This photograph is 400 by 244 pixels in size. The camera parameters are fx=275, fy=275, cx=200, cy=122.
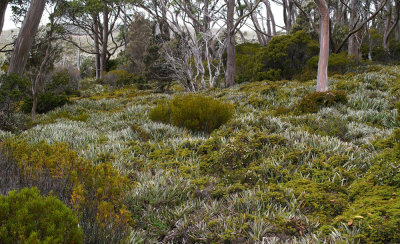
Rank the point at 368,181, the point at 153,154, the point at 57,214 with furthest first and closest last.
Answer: the point at 153,154 → the point at 368,181 → the point at 57,214

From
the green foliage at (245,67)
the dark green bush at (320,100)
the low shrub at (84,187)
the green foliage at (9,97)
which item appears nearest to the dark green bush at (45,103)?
the green foliage at (9,97)

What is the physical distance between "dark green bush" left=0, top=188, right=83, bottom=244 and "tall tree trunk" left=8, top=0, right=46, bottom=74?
335 inches

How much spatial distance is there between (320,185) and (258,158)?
1153mm

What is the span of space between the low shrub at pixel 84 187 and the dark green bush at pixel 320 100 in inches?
229

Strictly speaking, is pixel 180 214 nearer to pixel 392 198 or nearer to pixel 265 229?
pixel 265 229

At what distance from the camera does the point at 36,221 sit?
1566 mm

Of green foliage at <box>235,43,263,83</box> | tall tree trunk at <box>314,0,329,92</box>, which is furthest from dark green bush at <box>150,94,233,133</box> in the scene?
green foliage at <box>235,43,263,83</box>

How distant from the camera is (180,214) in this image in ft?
9.06

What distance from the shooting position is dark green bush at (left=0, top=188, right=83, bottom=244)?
56.8 inches

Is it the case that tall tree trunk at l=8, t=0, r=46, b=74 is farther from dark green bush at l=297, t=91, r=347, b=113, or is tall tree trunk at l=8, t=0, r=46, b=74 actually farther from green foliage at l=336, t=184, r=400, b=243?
green foliage at l=336, t=184, r=400, b=243

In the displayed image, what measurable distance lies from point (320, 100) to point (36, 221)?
7538 mm

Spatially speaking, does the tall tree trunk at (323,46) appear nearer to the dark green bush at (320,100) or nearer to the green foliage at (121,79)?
the dark green bush at (320,100)

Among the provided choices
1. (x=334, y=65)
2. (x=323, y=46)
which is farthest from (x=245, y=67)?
(x=323, y=46)

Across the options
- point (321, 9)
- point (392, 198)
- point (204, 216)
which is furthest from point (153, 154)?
point (321, 9)
